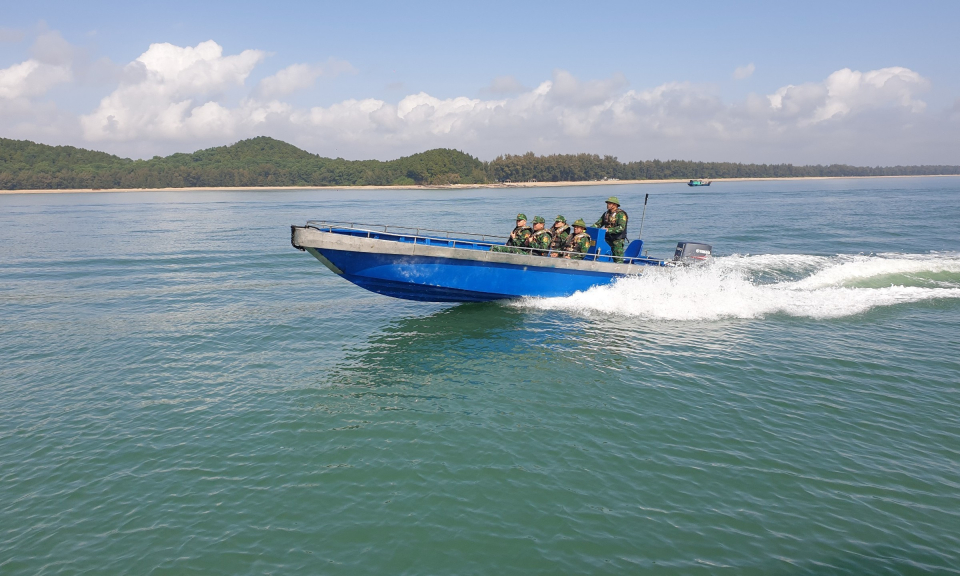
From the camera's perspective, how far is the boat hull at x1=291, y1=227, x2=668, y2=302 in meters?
12.9

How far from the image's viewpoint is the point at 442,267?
1369cm

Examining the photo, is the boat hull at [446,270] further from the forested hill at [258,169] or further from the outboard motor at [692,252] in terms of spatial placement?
the forested hill at [258,169]

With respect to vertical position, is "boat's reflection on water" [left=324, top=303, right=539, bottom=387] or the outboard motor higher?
the outboard motor

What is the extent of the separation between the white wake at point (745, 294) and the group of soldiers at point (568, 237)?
119 cm

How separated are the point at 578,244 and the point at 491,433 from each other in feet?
27.3

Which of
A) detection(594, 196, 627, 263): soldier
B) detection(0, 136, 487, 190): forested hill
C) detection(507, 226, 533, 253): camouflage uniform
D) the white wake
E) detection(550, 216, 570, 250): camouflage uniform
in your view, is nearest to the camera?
the white wake

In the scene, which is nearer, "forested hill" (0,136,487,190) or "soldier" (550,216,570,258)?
"soldier" (550,216,570,258)

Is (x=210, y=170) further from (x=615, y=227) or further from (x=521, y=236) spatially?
(x=615, y=227)

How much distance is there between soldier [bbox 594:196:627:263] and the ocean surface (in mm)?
1205

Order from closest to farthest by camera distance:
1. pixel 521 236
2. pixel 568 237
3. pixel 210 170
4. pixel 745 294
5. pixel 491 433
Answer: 1. pixel 491 433
2. pixel 521 236
3. pixel 568 237
4. pixel 745 294
5. pixel 210 170

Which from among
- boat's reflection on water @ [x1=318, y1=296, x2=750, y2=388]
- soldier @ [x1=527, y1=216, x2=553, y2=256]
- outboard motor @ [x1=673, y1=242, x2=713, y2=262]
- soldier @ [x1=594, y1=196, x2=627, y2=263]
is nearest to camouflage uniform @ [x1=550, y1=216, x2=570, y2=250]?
soldier @ [x1=527, y1=216, x2=553, y2=256]

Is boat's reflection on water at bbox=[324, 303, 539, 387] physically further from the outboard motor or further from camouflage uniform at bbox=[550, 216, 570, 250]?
the outboard motor

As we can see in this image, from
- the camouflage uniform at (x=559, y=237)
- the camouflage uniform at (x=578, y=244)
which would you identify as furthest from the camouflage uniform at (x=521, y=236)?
the camouflage uniform at (x=578, y=244)

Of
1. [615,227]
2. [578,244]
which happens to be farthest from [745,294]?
[578,244]
